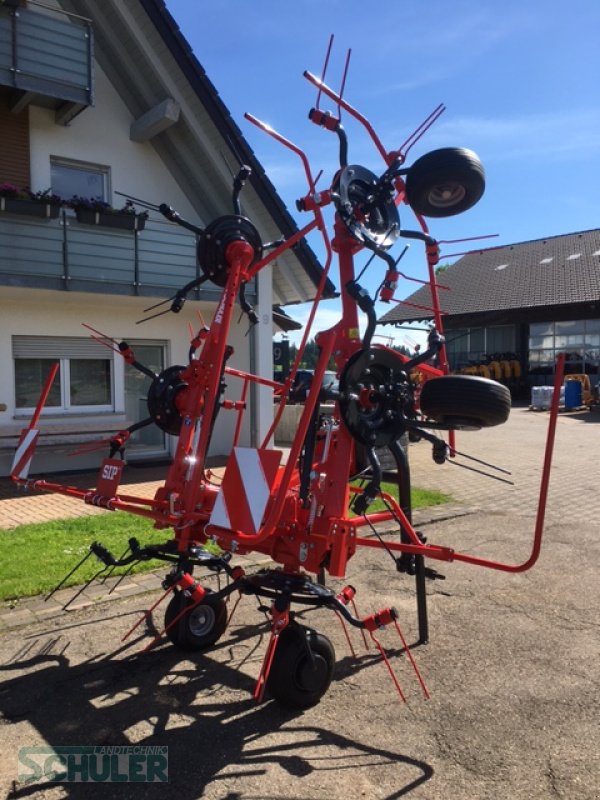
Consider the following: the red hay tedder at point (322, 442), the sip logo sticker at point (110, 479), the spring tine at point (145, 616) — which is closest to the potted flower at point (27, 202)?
the red hay tedder at point (322, 442)

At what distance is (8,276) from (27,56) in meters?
3.30

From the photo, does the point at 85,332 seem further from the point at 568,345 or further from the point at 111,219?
the point at 568,345

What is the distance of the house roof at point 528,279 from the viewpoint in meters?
27.2

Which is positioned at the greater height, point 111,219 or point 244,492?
point 111,219

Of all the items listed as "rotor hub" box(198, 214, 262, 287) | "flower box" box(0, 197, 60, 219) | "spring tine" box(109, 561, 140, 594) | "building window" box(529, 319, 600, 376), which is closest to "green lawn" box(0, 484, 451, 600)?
"spring tine" box(109, 561, 140, 594)

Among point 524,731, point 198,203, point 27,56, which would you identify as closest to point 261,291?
point 198,203

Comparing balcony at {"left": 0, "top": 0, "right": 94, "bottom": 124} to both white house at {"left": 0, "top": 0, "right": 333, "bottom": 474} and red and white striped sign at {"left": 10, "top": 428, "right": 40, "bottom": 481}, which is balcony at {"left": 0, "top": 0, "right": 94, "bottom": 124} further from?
red and white striped sign at {"left": 10, "top": 428, "right": 40, "bottom": 481}

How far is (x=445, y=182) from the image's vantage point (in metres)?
3.53

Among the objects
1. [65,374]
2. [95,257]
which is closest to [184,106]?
[95,257]

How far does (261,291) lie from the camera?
39.1ft

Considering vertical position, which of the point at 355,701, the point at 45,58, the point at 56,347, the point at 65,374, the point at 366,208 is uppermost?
the point at 45,58

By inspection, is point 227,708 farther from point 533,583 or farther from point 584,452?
point 584,452

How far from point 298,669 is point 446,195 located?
2.62 metres

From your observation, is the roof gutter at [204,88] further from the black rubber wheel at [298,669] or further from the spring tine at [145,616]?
the black rubber wheel at [298,669]
